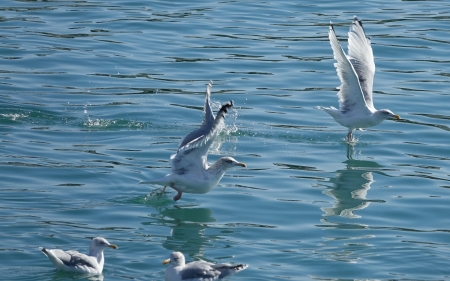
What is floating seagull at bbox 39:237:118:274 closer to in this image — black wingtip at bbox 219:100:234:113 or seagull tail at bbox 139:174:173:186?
black wingtip at bbox 219:100:234:113

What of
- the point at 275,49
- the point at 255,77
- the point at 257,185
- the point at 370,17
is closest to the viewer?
the point at 257,185

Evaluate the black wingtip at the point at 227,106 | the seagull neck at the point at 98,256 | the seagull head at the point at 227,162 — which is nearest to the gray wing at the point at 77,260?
the seagull neck at the point at 98,256

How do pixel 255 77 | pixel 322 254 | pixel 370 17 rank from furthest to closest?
pixel 370 17
pixel 255 77
pixel 322 254

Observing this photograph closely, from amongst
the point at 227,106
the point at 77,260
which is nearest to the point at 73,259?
the point at 77,260

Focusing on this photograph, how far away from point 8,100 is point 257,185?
638cm

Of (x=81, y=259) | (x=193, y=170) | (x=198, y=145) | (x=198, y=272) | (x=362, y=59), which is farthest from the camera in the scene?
(x=362, y=59)

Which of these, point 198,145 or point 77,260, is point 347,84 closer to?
point 198,145

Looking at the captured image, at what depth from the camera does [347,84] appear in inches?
741

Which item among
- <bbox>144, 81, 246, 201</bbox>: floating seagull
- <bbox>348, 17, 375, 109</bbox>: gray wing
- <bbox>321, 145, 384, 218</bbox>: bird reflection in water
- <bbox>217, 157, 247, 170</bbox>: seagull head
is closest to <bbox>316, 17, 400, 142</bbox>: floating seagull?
<bbox>348, 17, 375, 109</bbox>: gray wing

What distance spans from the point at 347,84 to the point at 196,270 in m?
8.11

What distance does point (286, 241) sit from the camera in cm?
1378

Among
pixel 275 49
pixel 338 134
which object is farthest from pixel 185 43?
pixel 338 134

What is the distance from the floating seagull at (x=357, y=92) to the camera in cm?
1870

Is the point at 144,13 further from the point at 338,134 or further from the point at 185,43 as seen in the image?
the point at 338,134
